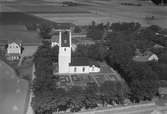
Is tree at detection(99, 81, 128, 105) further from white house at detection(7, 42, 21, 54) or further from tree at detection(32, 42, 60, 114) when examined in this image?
white house at detection(7, 42, 21, 54)

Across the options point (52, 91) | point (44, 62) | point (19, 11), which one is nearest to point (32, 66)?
point (44, 62)

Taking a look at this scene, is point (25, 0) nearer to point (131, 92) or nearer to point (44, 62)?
point (44, 62)

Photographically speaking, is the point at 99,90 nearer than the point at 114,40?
Yes

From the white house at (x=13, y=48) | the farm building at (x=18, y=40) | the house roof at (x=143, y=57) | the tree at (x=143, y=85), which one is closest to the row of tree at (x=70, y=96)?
the tree at (x=143, y=85)

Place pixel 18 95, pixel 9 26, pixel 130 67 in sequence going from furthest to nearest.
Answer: pixel 9 26 < pixel 130 67 < pixel 18 95

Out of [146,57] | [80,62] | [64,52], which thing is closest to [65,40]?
[64,52]

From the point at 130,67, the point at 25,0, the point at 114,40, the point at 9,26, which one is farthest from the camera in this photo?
the point at 25,0
